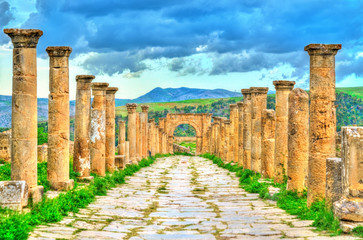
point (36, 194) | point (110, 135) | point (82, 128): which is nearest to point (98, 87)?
point (110, 135)

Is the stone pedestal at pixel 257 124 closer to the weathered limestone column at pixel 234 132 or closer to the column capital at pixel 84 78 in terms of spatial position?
the weathered limestone column at pixel 234 132

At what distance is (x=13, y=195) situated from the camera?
8602 mm

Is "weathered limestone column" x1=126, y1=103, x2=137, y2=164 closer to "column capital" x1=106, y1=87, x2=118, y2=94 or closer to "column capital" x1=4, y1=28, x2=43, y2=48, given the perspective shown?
"column capital" x1=106, y1=87, x2=118, y2=94

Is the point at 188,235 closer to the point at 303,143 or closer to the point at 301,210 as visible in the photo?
the point at 301,210

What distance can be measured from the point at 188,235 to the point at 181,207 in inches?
127

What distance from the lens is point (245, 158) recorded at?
61.9 ft

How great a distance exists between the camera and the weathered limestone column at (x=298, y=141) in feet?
36.4

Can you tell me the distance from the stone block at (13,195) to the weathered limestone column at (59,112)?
279 centimetres

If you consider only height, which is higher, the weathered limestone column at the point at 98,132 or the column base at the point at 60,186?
the weathered limestone column at the point at 98,132

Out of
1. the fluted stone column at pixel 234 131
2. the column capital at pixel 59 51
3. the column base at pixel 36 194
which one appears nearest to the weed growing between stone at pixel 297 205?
the column base at pixel 36 194

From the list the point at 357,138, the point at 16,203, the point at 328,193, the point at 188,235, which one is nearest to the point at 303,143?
the point at 328,193

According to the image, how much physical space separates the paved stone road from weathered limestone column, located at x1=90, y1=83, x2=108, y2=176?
1146 millimetres

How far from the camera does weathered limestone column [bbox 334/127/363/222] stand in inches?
292

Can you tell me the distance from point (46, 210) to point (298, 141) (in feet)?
19.1
